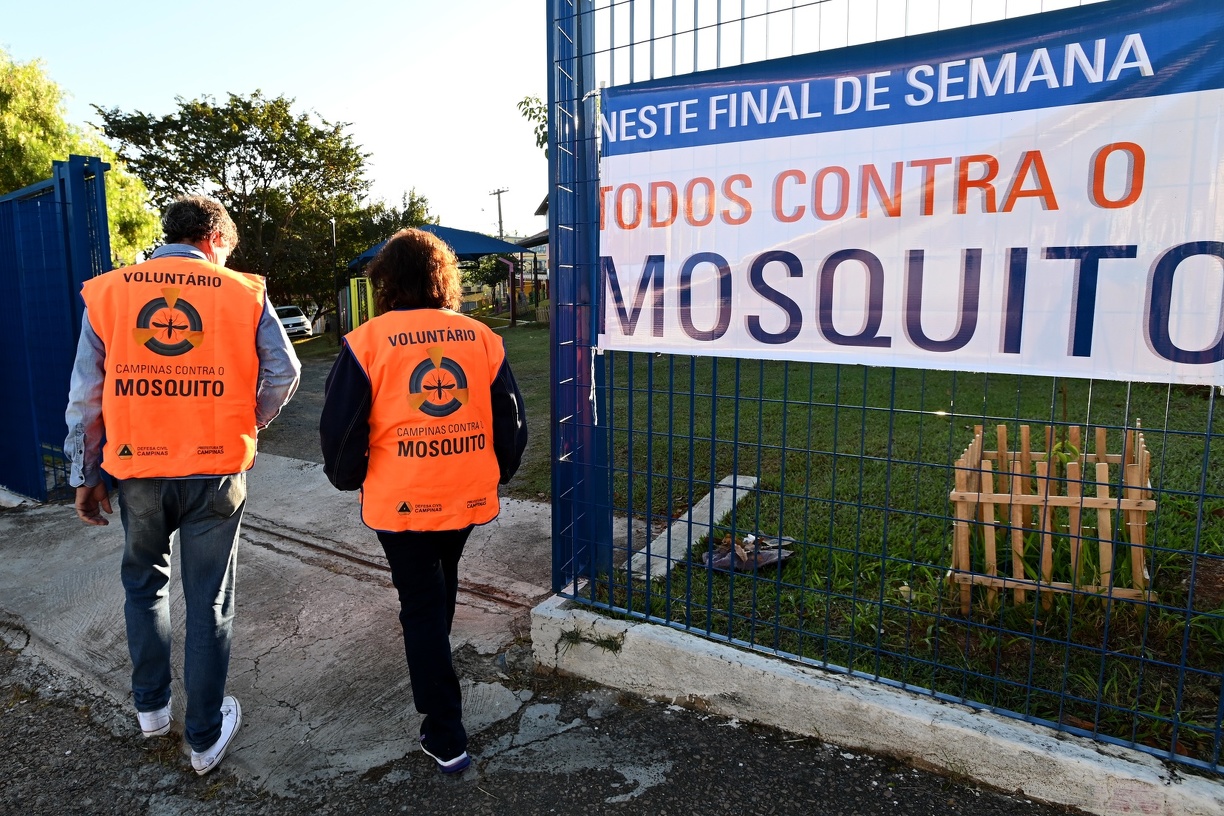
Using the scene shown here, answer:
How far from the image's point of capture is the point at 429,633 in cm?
260

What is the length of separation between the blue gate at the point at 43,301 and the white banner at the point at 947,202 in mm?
4299

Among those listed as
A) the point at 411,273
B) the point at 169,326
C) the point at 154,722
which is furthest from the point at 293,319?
the point at 411,273

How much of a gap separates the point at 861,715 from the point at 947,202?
173 centimetres

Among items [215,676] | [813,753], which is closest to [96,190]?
[215,676]

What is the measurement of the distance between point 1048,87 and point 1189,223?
549 millimetres

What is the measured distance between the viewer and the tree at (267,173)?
2530 cm

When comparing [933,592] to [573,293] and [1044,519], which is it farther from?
[573,293]

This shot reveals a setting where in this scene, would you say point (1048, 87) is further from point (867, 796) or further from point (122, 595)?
point (122, 595)

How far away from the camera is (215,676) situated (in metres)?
2.68

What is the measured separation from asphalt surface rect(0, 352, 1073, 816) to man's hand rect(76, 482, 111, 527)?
854mm

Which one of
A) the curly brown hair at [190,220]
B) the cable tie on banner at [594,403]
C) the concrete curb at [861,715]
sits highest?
the curly brown hair at [190,220]

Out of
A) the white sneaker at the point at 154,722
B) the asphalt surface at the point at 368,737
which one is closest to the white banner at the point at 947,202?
the asphalt surface at the point at 368,737

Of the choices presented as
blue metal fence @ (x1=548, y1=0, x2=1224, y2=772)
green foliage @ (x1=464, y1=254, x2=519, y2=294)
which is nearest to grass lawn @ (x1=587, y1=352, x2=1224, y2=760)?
blue metal fence @ (x1=548, y1=0, x2=1224, y2=772)

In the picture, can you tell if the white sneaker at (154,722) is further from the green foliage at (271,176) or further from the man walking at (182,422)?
the green foliage at (271,176)
